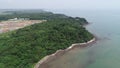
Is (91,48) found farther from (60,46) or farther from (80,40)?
(60,46)

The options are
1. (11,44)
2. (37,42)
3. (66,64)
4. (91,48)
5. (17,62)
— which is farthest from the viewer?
(91,48)

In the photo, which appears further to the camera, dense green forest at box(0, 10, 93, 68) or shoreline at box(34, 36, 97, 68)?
shoreline at box(34, 36, 97, 68)

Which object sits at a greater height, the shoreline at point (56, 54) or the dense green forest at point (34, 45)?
the dense green forest at point (34, 45)

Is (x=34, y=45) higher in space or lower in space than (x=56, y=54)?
higher

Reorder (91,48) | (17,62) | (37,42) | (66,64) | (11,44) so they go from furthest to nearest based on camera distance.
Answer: (91,48)
(37,42)
(11,44)
(66,64)
(17,62)

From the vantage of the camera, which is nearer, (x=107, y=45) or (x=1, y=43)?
(x=1, y=43)

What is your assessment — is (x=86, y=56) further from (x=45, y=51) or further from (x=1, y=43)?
(x=1, y=43)

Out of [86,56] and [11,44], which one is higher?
[11,44]

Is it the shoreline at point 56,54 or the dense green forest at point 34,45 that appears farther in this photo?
the shoreline at point 56,54

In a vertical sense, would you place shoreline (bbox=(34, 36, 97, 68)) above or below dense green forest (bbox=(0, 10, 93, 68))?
below

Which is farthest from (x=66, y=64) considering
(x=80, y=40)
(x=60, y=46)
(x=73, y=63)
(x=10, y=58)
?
(x=80, y=40)
